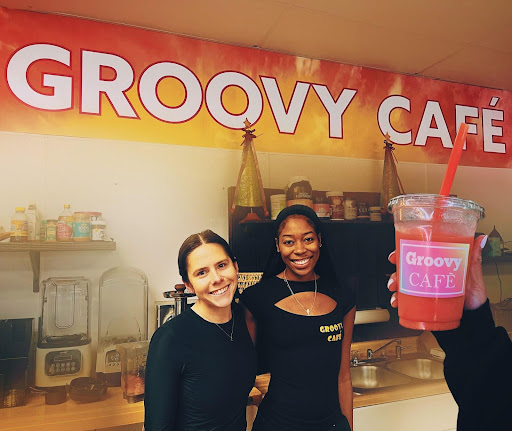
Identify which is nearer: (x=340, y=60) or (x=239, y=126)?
(x=239, y=126)

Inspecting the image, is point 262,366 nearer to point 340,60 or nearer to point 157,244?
point 157,244

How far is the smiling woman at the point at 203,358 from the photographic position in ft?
5.19

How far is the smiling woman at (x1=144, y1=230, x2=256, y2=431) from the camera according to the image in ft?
5.19

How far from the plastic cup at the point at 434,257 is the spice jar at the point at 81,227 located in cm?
192

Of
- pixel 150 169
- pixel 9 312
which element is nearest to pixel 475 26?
pixel 150 169

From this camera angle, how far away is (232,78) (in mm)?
2965

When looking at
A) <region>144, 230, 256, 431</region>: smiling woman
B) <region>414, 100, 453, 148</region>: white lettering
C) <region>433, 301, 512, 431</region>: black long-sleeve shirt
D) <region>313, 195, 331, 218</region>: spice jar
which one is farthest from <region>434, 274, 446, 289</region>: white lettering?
<region>414, 100, 453, 148</region>: white lettering

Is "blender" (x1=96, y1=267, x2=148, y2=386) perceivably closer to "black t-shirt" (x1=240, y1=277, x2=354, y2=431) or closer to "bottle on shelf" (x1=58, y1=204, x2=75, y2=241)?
"bottle on shelf" (x1=58, y1=204, x2=75, y2=241)

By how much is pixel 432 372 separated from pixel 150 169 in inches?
100

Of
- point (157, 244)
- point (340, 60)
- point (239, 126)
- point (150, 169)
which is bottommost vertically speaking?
point (157, 244)

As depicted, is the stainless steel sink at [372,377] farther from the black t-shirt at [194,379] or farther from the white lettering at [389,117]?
the white lettering at [389,117]

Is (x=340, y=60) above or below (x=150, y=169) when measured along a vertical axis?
above

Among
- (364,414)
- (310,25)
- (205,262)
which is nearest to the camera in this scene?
(205,262)

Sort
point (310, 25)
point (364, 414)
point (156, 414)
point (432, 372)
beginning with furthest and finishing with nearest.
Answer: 1. point (432, 372)
2. point (310, 25)
3. point (364, 414)
4. point (156, 414)
